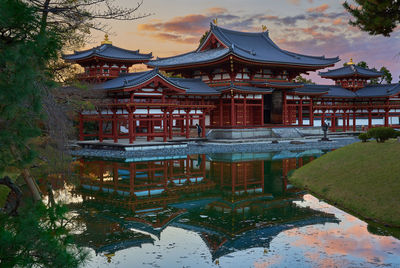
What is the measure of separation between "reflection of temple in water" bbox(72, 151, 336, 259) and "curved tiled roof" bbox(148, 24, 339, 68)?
2133 cm

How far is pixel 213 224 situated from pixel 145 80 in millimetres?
22711

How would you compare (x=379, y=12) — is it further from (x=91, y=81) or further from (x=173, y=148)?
(x=91, y=81)

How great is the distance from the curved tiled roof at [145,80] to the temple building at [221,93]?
3.3 inches

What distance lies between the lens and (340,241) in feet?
34.4

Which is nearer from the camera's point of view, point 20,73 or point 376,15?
point 20,73

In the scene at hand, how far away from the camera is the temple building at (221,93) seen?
34.9 metres

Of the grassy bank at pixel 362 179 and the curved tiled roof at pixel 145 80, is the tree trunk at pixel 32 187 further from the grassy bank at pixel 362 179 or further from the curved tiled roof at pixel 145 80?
the curved tiled roof at pixel 145 80

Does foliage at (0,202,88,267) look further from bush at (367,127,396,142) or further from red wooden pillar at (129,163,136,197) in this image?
bush at (367,127,396,142)

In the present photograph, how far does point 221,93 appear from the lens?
4212 centimetres

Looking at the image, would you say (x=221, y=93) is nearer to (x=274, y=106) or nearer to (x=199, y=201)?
(x=274, y=106)

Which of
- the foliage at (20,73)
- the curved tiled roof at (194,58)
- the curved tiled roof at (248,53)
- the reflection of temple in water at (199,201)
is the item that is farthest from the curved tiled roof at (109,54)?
the foliage at (20,73)

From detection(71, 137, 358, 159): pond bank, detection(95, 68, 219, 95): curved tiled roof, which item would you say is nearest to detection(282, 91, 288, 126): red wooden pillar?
detection(71, 137, 358, 159): pond bank

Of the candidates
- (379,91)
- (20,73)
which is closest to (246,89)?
(379,91)

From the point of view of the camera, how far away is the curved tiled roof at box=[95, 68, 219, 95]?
1299 inches
